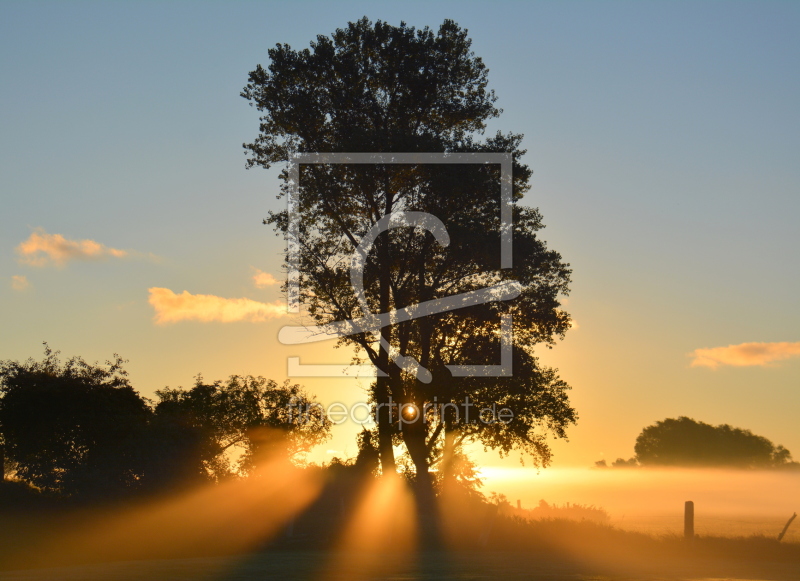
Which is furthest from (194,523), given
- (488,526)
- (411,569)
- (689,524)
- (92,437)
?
(689,524)

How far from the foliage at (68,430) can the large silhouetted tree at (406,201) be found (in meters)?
11.7

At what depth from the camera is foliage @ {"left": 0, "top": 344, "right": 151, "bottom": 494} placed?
118 feet

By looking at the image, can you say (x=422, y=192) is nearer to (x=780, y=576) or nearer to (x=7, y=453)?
(x=780, y=576)

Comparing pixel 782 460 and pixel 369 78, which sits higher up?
pixel 369 78

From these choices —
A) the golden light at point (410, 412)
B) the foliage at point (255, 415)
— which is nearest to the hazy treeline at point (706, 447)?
the foliage at point (255, 415)

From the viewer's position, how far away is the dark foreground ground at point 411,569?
55.8 feet

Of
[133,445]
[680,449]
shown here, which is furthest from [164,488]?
[680,449]

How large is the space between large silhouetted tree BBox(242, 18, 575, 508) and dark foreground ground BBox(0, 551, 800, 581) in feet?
39.3

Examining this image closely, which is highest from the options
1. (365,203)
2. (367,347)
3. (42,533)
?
(365,203)

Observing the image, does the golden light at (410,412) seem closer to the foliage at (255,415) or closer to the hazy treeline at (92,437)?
the hazy treeline at (92,437)

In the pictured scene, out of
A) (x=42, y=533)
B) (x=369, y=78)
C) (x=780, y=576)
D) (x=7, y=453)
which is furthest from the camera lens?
(x=7, y=453)

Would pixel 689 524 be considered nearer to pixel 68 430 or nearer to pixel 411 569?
pixel 411 569

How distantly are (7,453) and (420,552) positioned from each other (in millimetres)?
24230

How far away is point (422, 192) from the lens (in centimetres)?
3228
